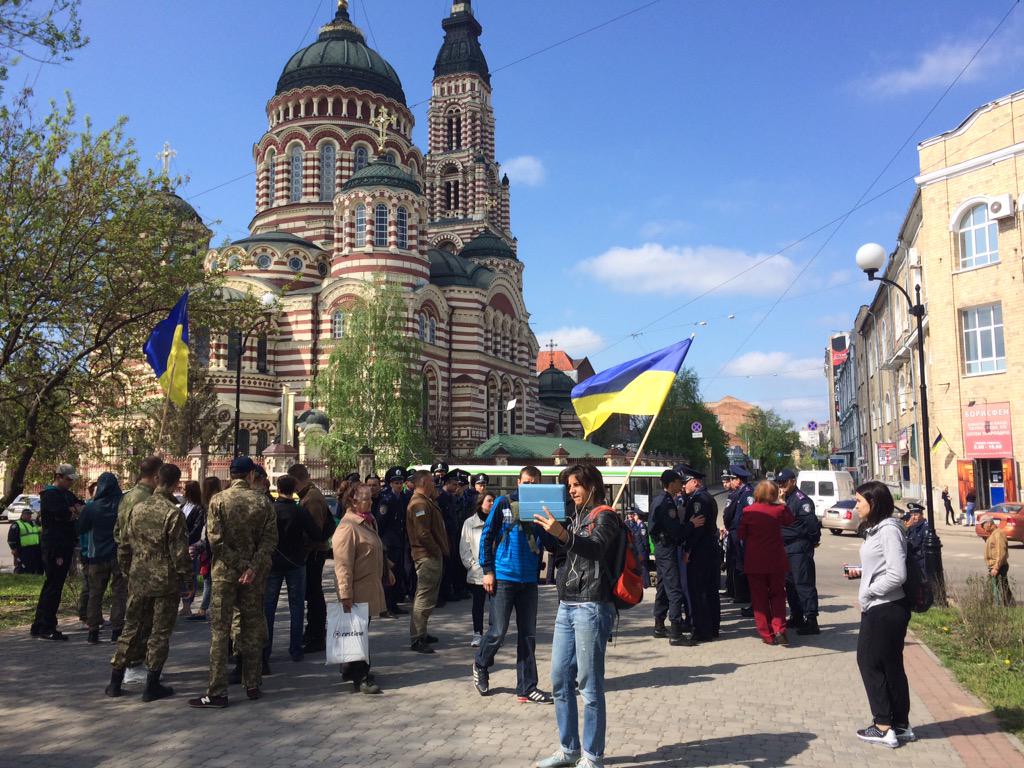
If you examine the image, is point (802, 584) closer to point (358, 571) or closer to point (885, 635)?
point (885, 635)

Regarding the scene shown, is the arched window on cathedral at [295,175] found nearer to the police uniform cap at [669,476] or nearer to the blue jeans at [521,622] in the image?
the police uniform cap at [669,476]

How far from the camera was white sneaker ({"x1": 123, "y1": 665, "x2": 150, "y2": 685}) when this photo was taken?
705 centimetres

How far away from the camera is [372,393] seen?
35.8m

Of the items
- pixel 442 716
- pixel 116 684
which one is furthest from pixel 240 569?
pixel 442 716

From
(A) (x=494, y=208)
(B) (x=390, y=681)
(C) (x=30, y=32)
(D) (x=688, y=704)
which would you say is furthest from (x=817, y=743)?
(A) (x=494, y=208)

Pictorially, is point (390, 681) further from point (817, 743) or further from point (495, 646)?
point (817, 743)

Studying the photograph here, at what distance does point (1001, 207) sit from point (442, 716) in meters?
27.8

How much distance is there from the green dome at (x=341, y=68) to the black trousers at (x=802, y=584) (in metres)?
47.8

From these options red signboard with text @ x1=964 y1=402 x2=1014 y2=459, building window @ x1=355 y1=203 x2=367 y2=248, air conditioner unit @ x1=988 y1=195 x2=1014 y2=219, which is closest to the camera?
air conditioner unit @ x1=988 y1=195 x2=1014 y2=219

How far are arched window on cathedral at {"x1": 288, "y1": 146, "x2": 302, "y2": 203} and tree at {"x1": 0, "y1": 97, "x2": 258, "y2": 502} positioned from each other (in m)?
38.5

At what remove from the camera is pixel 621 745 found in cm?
540

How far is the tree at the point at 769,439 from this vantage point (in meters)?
95.9

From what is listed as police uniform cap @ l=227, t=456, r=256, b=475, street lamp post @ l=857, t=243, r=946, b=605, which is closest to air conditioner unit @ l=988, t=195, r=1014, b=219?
street lamp post @ l=857, t=243, r=946, b=605

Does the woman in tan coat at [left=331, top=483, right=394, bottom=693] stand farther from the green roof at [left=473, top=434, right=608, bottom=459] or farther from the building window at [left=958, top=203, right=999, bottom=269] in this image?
the green roof at [left=473, top=434, right=608, bottom=459]
